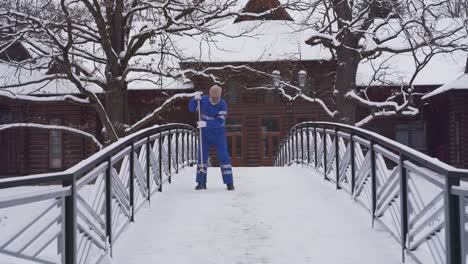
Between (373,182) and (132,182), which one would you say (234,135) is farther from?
(373,182)

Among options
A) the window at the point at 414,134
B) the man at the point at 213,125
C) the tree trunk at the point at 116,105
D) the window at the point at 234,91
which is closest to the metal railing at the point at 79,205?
the man at the point at 213,125

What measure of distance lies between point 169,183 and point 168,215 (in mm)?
3413

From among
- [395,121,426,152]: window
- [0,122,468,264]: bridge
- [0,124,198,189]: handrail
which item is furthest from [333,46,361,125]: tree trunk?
[0,124,198,189]: handrail

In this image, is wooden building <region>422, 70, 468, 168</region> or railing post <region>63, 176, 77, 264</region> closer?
railing post <region>63, 176, 77, 264</region>

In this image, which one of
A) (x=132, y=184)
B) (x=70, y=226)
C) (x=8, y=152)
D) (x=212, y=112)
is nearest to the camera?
(x=70, y=226)

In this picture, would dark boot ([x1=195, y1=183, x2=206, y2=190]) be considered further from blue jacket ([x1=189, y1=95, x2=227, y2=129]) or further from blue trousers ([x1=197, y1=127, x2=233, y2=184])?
blue jacket ([x1=189, y1=95, x2=227, y2=129])

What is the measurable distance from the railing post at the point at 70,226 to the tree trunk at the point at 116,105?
14.7m

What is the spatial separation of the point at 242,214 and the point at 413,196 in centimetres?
307

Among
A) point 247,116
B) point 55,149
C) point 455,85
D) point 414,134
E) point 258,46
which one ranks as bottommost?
point 55,149

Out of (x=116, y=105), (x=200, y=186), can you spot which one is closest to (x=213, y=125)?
(x=200, y=186)

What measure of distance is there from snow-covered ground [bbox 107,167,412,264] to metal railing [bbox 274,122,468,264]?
28 centimetres

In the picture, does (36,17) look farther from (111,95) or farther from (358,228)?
(358,228)

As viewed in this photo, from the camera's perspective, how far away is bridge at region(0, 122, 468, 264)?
4348 mm

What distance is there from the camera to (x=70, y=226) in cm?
457
